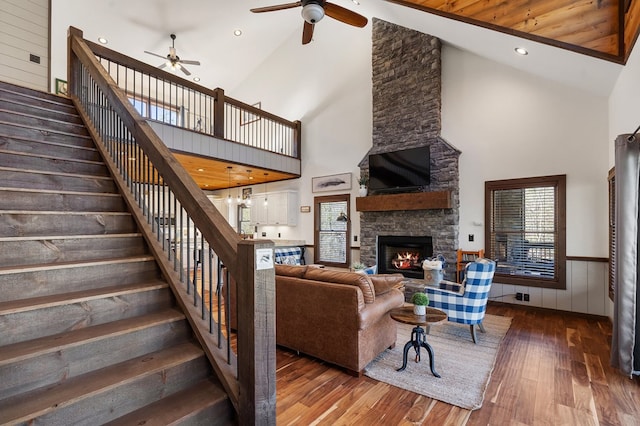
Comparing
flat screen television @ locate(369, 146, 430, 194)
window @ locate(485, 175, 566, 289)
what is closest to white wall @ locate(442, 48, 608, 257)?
window @ locate(485, 175, 566, 289)

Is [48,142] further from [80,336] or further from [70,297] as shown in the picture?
[80,336]

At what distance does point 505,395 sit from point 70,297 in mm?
3152

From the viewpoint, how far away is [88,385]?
1.42 meters

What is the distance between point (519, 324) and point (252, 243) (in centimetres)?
447

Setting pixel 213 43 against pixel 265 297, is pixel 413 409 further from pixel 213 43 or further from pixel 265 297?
pixel 213 43

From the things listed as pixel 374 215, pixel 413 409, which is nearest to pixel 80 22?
pixel 374 215

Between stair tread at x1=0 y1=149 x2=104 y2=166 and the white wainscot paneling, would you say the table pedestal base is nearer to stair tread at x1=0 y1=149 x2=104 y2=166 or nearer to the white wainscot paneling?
the white wainscot paneling

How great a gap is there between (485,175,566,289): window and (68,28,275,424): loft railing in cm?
489

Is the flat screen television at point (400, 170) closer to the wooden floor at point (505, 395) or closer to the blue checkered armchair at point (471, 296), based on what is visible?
the blue checkered armchair at point (471, 296)

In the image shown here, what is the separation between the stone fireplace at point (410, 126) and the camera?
581cm

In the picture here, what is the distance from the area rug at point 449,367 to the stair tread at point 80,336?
189 cm

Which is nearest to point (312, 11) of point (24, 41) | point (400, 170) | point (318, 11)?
point (318, 11)

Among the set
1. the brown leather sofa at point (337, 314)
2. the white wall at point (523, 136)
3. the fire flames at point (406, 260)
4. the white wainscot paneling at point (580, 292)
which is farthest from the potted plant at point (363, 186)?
the brown leather sofa at point (337, 314)

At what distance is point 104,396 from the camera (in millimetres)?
1392
